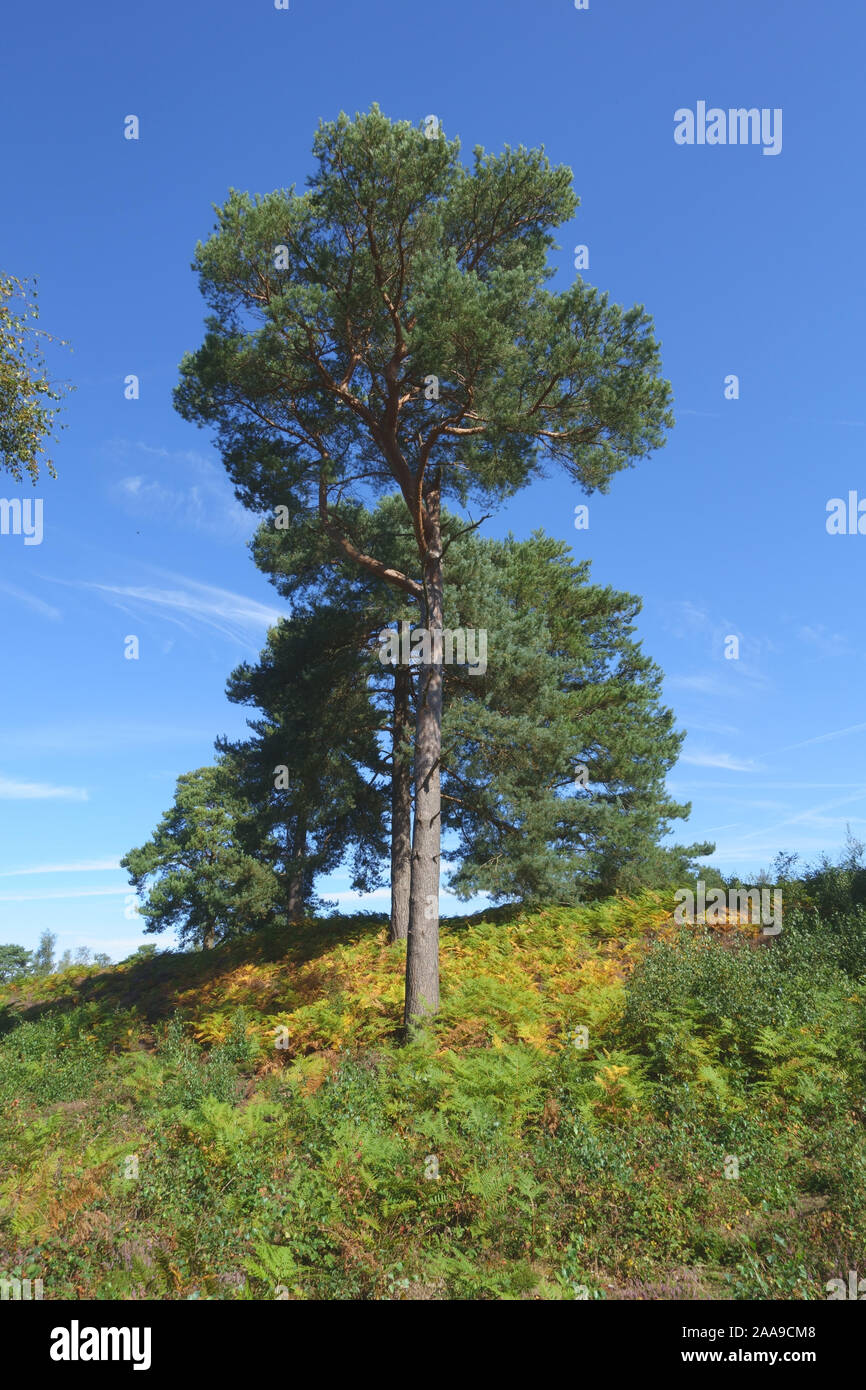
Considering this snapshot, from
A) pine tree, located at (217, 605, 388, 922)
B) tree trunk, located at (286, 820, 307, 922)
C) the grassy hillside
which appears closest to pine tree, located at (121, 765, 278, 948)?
tree trunk, located at (286, 820, 307, 922)

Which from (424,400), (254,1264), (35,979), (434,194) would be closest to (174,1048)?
(254,1264)

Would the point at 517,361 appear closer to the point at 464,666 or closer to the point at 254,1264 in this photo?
the point at 464,666

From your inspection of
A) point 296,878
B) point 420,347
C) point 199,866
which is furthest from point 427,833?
point 199,866

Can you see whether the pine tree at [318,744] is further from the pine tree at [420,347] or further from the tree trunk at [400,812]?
the pine tree at [420,347]

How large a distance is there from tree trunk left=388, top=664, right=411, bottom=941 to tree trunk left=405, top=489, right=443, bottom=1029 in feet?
14.0

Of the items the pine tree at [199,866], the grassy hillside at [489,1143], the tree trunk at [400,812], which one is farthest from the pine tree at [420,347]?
the pine tree at [199,866]

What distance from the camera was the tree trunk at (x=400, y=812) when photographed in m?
16.5

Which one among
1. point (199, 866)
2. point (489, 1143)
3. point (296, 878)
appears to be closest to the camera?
point (489, 1143)

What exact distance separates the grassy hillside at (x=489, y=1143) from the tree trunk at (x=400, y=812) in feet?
12.4

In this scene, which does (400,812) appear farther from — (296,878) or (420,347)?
(420,347)

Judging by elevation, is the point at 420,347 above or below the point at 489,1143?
above

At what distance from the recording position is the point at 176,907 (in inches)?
1201

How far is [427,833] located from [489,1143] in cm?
561

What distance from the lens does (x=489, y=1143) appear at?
6484 mm
